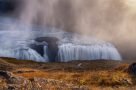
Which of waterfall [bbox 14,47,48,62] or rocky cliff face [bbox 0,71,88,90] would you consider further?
waterfall [bbox 14,47,48,62]

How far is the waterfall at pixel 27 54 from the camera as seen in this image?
288ft

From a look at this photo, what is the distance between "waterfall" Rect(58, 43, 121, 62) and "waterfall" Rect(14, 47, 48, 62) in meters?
4.53

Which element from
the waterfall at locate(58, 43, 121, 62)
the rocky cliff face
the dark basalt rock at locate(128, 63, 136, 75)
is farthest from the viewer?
the waterfall at locate(58, 43, 121, 62)

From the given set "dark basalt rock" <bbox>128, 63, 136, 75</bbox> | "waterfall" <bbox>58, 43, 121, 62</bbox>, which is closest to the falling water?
"waterfall" <bbox>58, 43, 121, 62</bbox>

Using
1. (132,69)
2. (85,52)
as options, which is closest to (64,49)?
(85,52)

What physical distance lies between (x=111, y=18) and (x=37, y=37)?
999 inches

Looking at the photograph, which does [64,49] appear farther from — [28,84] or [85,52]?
[28,84]

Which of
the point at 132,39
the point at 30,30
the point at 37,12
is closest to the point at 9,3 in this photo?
the point at 37,12

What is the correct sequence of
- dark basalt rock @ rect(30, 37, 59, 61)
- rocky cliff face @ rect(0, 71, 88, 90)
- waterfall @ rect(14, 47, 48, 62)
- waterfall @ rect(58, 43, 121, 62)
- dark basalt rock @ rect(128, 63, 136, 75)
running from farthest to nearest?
1. dark basalt rock @ rect(30, 37, 59, 61)
2. waterfall @ rect(58, 43, 121, 62)
3. waterfall @ rect(14, 47, 48, 62)
4. dark basalt rock @ rect(128, 63, 136, 75)
5. rocky cliff face @ rect(0, 71, 88, 90)

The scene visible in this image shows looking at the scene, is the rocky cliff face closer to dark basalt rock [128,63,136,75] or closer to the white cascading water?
dark basalt rock [128,63,136,75]

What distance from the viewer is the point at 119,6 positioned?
11444 cm

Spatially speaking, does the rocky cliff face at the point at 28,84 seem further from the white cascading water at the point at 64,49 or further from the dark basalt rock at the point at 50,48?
the dark basalt rock at the point at 50,48

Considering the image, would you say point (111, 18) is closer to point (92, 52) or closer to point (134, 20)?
point (134, 20)

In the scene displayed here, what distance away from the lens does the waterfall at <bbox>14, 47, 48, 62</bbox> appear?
288 ft
